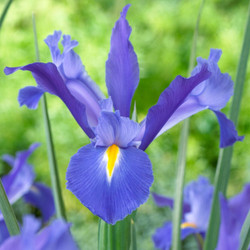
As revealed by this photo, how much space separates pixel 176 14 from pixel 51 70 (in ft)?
6.56

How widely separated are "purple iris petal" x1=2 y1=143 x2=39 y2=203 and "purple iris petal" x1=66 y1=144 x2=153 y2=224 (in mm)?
158

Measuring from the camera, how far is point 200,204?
1.73 ft

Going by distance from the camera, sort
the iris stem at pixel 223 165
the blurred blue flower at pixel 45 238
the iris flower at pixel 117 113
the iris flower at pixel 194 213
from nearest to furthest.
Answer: the blurred blue flower at pixel 45 238 < the iris flower at pixel 117 113 < the iris stem at pixel 223 165 < the iris flower at pixel 194 213

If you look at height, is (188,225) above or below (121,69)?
below

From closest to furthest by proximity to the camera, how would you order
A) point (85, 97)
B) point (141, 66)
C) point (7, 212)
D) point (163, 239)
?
1. point (7, 212)
2. point (85, 97)
3. point (163, 239)
4. point (141, 66)

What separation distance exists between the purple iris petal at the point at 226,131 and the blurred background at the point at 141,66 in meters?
1.22

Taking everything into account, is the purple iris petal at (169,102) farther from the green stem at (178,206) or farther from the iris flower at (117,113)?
the green stem at (178,206)

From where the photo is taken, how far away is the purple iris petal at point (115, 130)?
13.0 inches

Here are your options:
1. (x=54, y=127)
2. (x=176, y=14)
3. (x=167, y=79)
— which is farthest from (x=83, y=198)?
(x=176, y=14)

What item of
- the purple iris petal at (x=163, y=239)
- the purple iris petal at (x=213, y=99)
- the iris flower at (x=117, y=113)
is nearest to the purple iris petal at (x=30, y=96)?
the iris flower at (x=117, y=113)

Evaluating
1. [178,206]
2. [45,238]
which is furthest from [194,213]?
[45,238]

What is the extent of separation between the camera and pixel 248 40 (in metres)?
0.40

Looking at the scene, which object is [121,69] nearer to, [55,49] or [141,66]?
[55,49]

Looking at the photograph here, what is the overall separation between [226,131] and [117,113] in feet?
0.28
